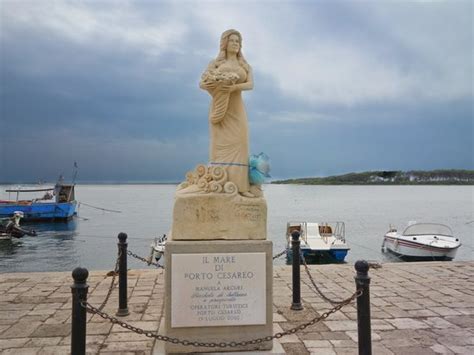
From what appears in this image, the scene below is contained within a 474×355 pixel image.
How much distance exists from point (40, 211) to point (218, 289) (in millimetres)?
41089

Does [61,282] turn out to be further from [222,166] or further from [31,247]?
[31,247]

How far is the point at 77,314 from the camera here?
3.83 meters

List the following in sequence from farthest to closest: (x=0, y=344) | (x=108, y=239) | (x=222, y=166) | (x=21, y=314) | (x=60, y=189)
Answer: (x=60, y=189) < (x=108, y=239) < (x=21, y=314) < (x=0, y=344) < (x=222, y=166)

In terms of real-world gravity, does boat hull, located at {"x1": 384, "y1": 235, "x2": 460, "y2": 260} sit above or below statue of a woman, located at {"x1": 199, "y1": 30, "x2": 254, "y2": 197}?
below

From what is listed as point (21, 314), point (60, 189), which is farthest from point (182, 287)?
point (60, 189)

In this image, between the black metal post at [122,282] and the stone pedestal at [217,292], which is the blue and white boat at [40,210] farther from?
the stone pedestal at [217,292]

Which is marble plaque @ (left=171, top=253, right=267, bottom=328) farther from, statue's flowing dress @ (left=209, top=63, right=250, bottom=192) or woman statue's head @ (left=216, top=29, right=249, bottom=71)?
woman statue's head @ (left=216, top=29, right=249, bottom=71)

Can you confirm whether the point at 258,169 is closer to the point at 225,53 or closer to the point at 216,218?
the point at 216,218

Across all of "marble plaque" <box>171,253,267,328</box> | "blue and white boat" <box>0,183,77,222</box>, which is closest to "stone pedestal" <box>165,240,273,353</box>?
"marble plaque" <box>171,253,267,328</box>

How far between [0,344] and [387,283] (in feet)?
22.1

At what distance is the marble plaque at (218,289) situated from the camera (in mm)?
4508

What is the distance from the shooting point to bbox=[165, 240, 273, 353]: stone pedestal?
450cm

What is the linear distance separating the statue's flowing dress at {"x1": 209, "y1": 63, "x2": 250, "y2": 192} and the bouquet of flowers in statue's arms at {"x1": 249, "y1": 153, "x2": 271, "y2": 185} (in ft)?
0.20

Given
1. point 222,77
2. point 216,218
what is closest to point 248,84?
point 222,77
